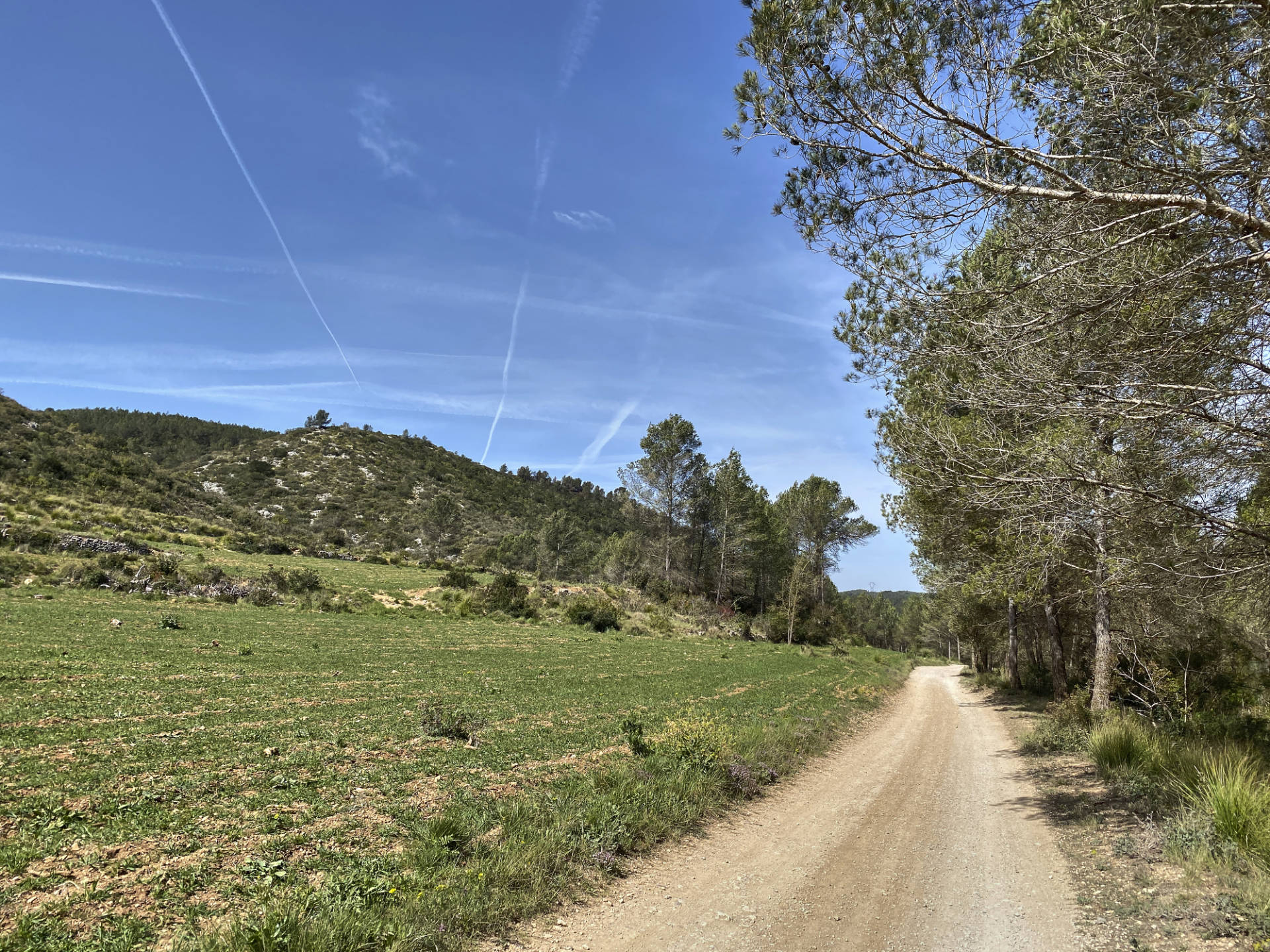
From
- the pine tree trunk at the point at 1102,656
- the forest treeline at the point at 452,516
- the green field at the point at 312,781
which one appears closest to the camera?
the green field at the point at 312,781

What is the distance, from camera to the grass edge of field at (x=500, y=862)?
13.4 feet

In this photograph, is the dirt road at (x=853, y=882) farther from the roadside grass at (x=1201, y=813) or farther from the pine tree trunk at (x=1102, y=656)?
the pine tree trunk at (x=1102, y=656)

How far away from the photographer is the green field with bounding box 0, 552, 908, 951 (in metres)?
4.32

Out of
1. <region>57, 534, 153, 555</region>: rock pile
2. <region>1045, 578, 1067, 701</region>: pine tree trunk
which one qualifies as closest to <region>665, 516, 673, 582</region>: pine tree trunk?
<region>1045, 578, 1067, 701</region>: pine tree trunk

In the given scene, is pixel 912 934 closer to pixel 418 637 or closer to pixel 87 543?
pixel 418 637

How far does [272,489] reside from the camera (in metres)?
79.0

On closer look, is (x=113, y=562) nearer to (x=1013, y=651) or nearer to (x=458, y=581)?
(x=458, y=581)

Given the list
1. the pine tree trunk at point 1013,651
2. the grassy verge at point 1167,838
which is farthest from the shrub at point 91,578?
the pine tree trunk at point 1013,651

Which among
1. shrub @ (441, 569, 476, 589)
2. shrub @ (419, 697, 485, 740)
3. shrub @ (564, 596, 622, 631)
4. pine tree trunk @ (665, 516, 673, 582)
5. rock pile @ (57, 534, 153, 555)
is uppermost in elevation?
pine tree trunk @ (665, 516, 673, 582)

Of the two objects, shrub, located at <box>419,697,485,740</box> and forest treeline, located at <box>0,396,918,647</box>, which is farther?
forest treeline, located at <box>0,396,918,647</box>

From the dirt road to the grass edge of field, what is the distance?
1.08 ft

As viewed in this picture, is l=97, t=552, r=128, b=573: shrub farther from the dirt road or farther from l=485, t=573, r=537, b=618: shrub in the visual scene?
the dirt road

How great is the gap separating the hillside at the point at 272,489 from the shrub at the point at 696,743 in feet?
105

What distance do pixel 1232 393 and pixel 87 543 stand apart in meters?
37.2
